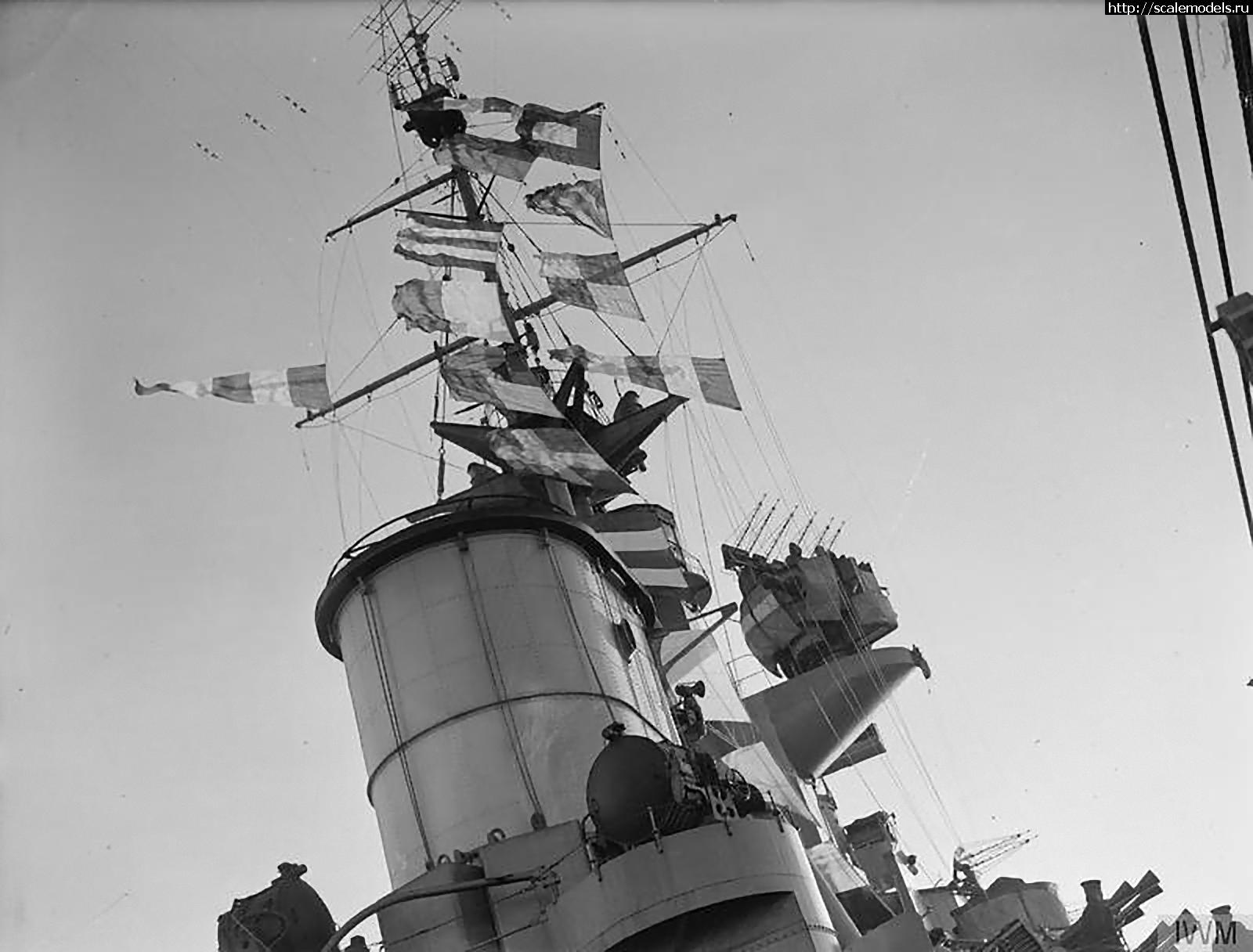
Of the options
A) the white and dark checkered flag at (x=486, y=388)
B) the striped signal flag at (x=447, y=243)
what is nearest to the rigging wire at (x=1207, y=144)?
the white and dark checkered flag at (x=486, y=388)

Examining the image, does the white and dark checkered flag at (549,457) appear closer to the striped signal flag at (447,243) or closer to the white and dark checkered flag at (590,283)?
the white and dark checkered flag at (590,283)

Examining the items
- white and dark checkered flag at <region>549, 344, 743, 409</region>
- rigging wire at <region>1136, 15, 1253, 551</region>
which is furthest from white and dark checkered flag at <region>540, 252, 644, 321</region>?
rigging wire at <region>1136, 15, 1253, 551</region>

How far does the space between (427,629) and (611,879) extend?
3.06m

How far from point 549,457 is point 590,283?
215 centimetres

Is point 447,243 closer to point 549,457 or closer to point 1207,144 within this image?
point 549,457

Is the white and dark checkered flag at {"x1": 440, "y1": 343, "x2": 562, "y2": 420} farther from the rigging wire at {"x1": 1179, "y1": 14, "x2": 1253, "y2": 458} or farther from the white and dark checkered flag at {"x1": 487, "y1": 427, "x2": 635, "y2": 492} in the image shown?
the rigging wire at {"x1": 1179, "y1": 14, "x2": 1253, "y2": 458}

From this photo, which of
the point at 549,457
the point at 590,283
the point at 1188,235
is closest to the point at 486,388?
the point at 549,457

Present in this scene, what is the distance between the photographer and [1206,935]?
46.0 feet

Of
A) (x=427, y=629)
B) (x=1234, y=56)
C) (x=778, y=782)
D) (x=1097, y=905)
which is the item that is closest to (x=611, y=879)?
(x=427, y=629)

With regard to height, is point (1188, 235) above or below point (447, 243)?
below

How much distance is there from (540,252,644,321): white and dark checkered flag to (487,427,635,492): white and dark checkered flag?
1.64m

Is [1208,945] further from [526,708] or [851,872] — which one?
[526,708]

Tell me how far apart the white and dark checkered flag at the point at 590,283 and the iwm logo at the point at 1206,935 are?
29.0 feet

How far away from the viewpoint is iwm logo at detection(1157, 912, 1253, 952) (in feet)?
44.2
